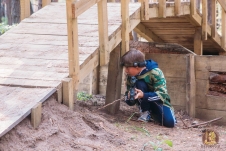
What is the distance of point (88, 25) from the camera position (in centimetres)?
669

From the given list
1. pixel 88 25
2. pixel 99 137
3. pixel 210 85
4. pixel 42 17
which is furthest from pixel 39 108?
pixel 210 85

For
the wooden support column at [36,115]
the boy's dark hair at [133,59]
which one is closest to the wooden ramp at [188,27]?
the boy's dark hair at [133,59]

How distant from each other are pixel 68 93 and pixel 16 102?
74cm

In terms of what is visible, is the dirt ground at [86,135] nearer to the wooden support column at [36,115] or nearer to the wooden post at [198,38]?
the wooden support column at [36,115]

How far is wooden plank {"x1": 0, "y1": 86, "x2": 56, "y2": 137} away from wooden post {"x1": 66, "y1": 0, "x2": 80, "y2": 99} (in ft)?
1.30

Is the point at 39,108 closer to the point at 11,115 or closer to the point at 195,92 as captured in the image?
the point at 11,115

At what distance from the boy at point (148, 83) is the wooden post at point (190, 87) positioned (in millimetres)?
1200

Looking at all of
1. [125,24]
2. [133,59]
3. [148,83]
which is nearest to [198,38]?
[125,24]

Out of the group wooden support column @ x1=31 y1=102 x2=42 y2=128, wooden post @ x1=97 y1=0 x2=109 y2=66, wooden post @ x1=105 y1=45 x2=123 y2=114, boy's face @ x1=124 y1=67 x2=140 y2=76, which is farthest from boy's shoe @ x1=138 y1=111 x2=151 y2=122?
wooden support column @ x1=31 y1=102 x2=42 y2=128

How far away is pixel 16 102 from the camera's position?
437 centimetres

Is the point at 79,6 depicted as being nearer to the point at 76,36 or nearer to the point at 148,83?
the point at 76,36

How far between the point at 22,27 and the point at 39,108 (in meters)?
2.79

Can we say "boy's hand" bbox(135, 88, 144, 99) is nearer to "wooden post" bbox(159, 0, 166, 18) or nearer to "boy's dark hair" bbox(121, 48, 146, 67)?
"boy's dark hair" bbox(121, 48, 146, 67)

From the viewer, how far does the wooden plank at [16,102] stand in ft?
12.7
